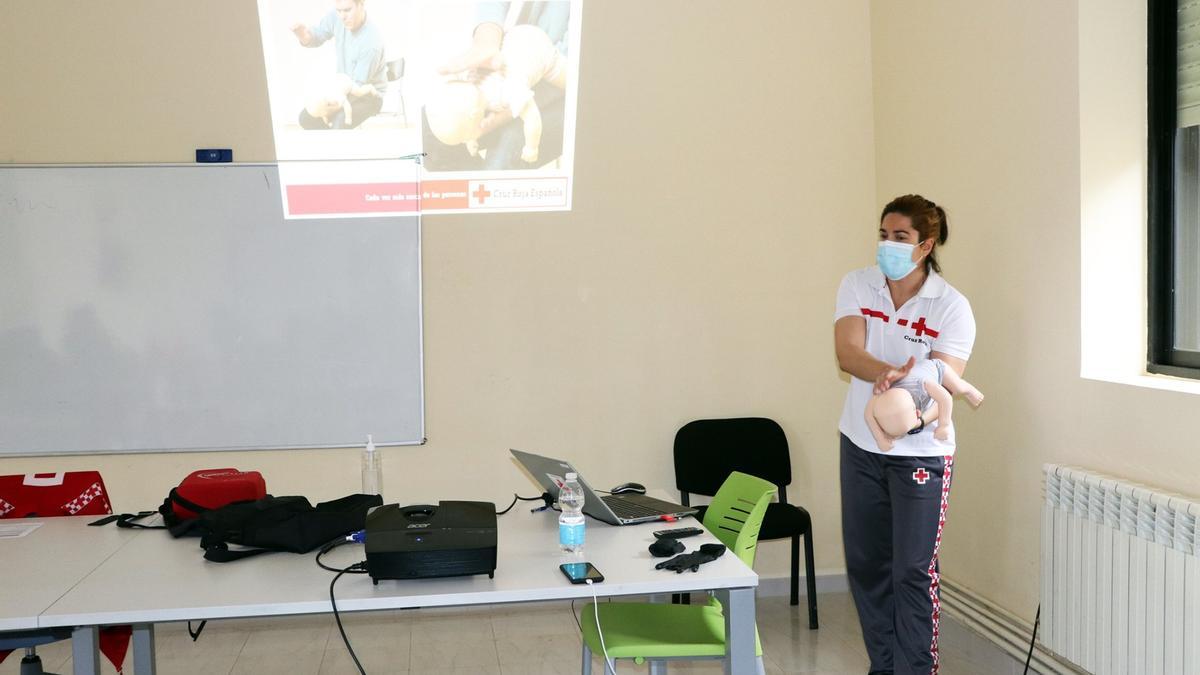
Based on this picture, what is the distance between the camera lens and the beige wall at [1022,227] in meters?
3.08

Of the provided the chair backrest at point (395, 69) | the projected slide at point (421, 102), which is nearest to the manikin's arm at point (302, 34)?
the projected slide at point (421, 102)

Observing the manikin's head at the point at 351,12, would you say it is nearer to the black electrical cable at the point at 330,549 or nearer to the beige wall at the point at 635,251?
the beige wall at the point at 635,251

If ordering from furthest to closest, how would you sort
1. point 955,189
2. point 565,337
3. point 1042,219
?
point 565,337 < point 955,189 < point 1042,219

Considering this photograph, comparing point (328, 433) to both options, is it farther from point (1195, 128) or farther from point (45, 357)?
point (1195, 128)

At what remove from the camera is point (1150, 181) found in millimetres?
3090

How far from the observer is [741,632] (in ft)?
7.30

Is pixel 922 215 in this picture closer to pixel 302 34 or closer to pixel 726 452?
pixel 726 452

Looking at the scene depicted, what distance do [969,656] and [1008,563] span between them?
423mm

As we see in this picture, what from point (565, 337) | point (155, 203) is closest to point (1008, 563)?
point (565, 337)

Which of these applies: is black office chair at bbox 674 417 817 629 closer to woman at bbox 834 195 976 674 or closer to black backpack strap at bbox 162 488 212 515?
woman at bbox 834 195 976 674

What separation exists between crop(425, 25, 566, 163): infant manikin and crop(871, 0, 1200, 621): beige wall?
1.50m

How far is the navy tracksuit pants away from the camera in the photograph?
9.61ft

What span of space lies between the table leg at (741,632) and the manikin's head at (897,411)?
82cm

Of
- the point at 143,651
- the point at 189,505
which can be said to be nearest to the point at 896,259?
the point at 189,505
